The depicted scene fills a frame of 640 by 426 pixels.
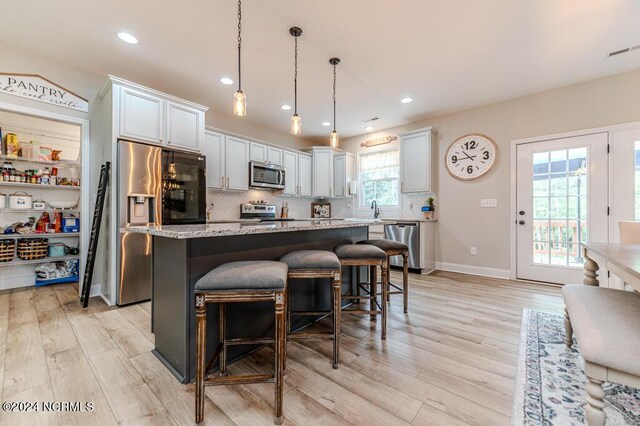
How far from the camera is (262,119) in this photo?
480cm

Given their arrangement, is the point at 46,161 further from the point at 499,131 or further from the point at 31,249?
the point at 499,131

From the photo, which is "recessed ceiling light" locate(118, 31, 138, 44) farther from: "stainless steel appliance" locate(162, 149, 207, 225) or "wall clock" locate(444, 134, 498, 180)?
"wall clock" locate(444, 134, 498, 180)

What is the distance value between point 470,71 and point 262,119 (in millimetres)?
3304

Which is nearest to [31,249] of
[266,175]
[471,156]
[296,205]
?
[266,175]

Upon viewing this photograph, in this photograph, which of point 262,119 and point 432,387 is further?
point 262,119

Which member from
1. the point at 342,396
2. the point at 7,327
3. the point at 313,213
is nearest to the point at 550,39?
the point at 342,396

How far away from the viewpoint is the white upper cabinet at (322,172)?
5.59m

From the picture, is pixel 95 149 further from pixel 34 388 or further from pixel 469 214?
pixel 469 214

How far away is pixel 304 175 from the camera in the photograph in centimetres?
547

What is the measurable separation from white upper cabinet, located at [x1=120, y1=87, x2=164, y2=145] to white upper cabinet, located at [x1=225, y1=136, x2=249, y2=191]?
1.17m

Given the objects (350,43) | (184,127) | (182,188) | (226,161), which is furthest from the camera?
(226,161)

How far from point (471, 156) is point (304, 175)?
3043 mm

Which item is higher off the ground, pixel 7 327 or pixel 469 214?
pixel 469 214

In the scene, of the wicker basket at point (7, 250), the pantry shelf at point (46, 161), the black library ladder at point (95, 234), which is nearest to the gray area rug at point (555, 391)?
the black library ladder at point (95, 234)
